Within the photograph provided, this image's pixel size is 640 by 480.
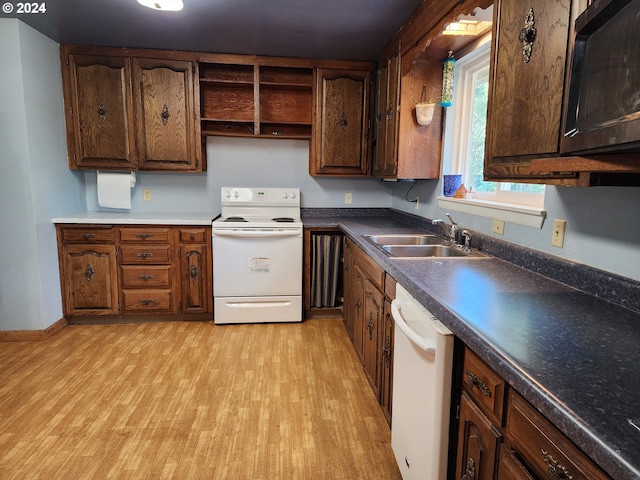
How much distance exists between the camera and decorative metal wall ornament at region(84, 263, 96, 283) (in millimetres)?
3174

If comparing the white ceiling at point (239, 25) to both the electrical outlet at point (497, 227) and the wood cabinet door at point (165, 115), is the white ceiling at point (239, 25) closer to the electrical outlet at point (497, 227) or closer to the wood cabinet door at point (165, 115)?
the wood cabinet door at point (165, 115)

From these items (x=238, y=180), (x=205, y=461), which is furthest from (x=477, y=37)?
(x=205, y=461)

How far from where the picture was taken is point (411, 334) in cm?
135

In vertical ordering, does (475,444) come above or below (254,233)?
below

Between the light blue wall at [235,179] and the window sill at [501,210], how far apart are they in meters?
1.55

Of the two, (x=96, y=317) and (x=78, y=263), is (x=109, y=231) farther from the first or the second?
(x=96, y=317)

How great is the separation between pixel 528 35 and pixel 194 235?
2.69 meters

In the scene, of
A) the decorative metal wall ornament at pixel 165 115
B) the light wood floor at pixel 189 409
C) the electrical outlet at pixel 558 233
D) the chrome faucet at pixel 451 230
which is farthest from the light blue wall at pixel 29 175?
the electrical outlet at pixel 558 233

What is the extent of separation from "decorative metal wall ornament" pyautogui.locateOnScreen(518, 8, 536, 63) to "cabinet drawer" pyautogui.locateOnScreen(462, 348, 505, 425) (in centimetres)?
97

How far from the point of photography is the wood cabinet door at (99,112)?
10.4 ft

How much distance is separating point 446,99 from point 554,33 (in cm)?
146

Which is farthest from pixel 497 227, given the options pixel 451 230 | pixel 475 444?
pixel 475 444

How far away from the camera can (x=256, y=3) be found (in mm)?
2240

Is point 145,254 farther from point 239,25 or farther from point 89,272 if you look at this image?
point 239,25
